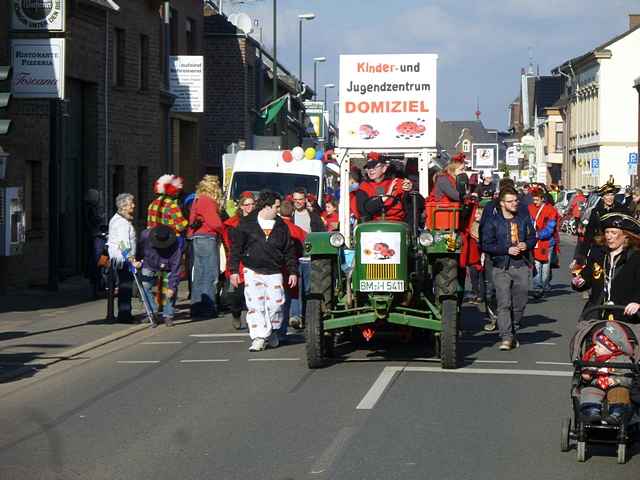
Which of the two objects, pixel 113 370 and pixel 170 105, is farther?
pixel 170 105

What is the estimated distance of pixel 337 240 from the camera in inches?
539

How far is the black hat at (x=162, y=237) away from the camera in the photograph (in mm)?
17484

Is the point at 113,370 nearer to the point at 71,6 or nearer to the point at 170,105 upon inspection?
the point at 71,6

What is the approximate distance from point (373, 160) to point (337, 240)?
131 cm

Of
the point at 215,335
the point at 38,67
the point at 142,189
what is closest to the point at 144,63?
the point at 142,189

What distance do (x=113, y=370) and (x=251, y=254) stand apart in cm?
224

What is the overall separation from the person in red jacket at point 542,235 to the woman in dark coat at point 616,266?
1133cm

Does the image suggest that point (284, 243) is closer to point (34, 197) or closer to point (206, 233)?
point (206, 233)

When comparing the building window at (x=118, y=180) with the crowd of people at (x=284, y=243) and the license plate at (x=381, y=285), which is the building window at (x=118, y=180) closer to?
the crowd of people at (x=284, y=243)

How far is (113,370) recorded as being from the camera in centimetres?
1345

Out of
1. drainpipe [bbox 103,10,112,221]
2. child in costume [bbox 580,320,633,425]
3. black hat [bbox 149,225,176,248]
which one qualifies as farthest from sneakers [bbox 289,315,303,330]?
drainpipe [bbox 103,10,112,221]


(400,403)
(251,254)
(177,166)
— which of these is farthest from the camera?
(177,166)

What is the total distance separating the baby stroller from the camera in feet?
28.1

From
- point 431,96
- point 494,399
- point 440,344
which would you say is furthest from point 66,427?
point 431,96
